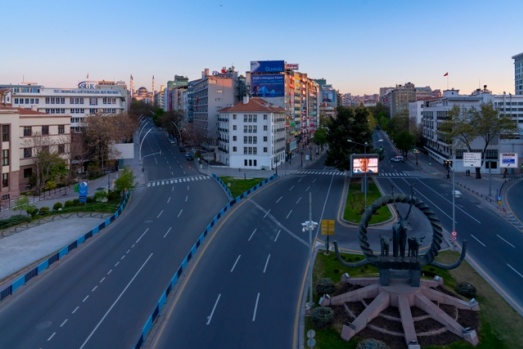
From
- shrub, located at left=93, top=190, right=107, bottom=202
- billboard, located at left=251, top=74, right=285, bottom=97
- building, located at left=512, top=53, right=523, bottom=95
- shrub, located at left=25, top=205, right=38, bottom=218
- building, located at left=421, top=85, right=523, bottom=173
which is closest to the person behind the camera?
shrub, located at left=25, top=205, right=38, bottom=218

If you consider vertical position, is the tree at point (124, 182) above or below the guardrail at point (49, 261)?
above

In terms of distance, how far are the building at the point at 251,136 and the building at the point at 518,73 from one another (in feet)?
413

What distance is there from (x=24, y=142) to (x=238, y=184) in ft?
103

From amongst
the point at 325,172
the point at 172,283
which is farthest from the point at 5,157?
the point at 325,172

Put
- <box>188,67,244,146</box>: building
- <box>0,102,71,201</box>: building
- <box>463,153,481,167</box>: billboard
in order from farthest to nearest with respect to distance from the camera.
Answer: <box>188,67,244,146</box>: building, <box>0,102,71,201</box>: building, <box>463,153,481,167</box>: billboard

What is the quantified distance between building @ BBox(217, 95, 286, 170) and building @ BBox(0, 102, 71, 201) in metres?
29.8

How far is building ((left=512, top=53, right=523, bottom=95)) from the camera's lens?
6560 inches

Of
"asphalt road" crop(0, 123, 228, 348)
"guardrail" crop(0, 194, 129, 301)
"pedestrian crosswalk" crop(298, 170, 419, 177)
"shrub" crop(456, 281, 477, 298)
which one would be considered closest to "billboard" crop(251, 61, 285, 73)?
"pedestrian crosswalk" crop(298, 170, 419, 177)

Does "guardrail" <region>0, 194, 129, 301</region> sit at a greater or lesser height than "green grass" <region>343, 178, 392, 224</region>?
lesser

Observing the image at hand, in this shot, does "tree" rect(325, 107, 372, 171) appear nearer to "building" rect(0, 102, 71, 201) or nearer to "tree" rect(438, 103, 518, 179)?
"tree" rect(438, 103, 518, 179)

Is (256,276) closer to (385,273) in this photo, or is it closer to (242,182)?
(385,273)

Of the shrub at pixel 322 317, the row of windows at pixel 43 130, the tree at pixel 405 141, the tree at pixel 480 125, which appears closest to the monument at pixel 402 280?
the shrub at pixel 322 317

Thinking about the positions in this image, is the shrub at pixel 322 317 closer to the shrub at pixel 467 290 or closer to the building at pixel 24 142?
the shrub at pixel 467 290

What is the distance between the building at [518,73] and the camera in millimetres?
166625
